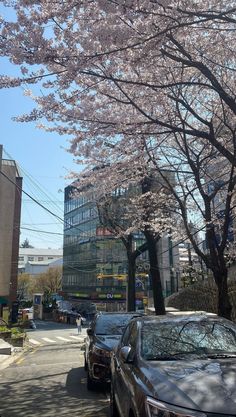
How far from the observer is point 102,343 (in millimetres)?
9320

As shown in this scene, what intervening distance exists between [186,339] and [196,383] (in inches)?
54.8

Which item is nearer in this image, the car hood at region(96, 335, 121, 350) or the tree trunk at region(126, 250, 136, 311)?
the car hood at region(96, 335, 121, 350)

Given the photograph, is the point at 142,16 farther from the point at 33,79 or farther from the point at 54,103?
the point at 54,103

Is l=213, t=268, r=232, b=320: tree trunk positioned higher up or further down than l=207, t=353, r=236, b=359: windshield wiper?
higher up

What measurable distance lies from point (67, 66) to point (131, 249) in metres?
17.8

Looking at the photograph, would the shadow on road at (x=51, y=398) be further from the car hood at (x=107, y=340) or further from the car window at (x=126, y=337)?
the car window at (x=126, y=337)

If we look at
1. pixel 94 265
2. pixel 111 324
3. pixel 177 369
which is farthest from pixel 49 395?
pixel 94 265

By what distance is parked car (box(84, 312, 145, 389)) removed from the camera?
29.4ft

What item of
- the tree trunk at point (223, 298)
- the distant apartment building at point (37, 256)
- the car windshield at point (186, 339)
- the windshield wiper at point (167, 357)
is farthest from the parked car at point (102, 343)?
the distant apartment building at point (37, 256)

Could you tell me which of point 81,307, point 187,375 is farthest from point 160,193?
point 81,307

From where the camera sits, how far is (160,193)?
17.2 metres

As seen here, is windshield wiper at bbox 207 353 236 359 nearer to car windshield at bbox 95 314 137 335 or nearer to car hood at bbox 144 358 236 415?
car hood at bbox 144 358 236 415

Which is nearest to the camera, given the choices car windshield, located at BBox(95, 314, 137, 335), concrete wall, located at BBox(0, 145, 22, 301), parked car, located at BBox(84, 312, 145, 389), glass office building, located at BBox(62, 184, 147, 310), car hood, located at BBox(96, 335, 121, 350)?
parked car, located at BBox(84, 312, 145, 389)

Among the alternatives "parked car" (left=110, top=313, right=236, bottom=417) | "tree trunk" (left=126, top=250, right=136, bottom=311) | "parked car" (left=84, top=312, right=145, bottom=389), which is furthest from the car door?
"tree trunk" (left=126, top=250, right=136, bottom=311)
